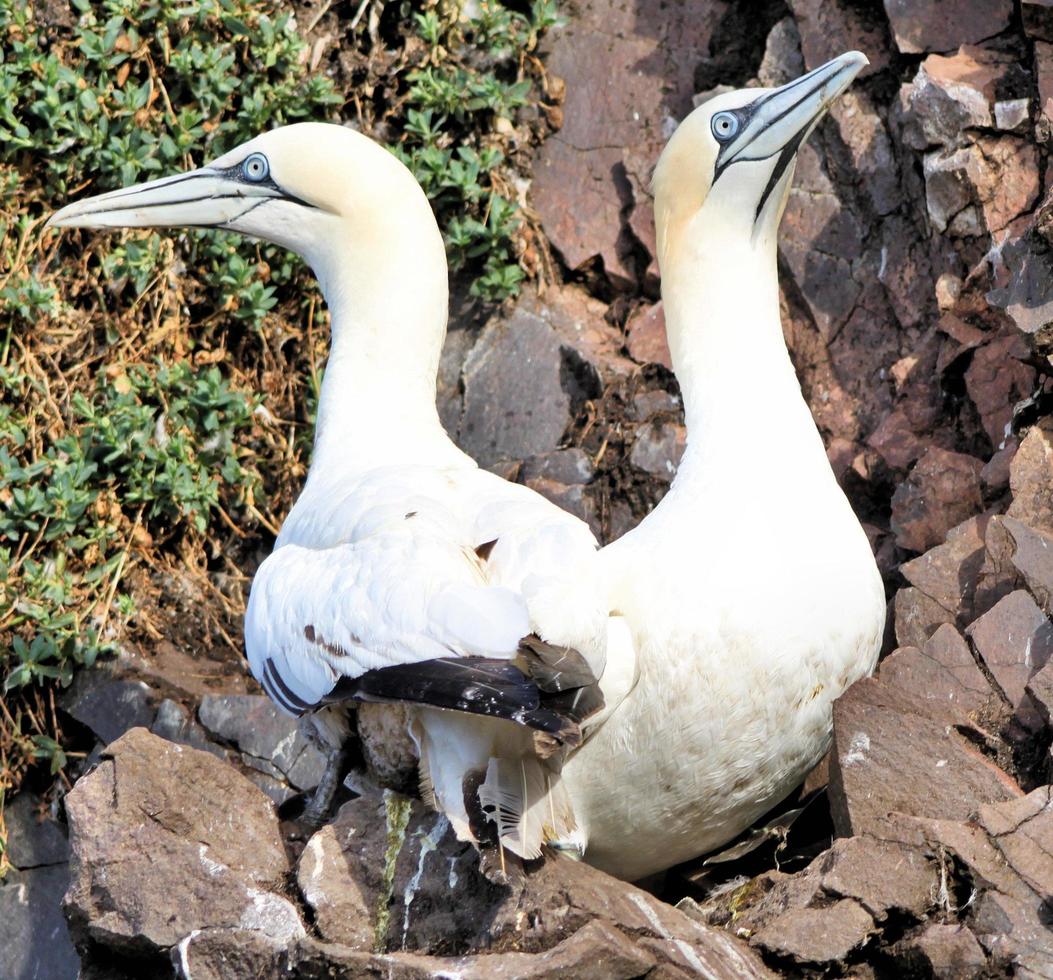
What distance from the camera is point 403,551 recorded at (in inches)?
161

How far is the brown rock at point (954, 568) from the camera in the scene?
190 inches

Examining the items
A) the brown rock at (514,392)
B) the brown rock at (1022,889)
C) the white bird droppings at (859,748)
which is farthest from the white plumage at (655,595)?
the brown rock at (514,392)

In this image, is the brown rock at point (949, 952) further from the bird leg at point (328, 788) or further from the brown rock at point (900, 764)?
the bird leg at point (328, 788)

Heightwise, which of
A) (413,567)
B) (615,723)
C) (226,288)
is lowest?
(226,288)

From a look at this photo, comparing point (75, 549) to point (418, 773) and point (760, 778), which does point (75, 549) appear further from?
point (760, 778)

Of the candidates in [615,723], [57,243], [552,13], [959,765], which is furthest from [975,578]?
[57,243]

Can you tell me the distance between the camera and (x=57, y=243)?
6.81 m

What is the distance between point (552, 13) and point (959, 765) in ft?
12.6

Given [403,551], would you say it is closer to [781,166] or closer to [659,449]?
[781,166]

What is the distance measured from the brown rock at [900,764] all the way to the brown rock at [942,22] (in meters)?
2.67

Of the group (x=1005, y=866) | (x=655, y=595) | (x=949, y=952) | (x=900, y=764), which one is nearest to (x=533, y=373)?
(x=655, y=595)

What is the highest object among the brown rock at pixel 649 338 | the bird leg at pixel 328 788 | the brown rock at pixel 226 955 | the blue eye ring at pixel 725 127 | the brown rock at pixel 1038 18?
the brown rock at pixel 1038 18

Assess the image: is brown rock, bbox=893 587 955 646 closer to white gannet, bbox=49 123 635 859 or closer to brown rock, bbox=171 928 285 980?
white gannet, bbox=49 123 635 859

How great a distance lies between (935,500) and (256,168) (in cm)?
253
